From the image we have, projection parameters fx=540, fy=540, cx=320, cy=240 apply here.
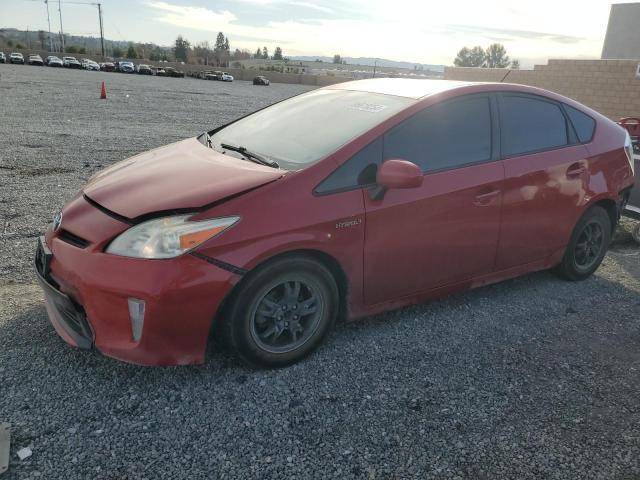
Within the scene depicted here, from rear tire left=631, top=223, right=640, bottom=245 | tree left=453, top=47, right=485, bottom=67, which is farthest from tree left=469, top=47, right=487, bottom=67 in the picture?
rear tire left=631, top=223, right=640, bottom=245

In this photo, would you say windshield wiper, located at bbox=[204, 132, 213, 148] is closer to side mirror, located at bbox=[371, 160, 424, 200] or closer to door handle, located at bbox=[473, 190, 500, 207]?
side mirror, located at bbox=[371, 160, 424, 200]

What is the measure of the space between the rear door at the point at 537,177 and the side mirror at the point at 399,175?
103cm

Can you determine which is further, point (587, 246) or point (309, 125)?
point (587, 246)

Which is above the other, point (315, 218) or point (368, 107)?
point (368, 107)

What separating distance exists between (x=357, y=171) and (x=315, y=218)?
433mm

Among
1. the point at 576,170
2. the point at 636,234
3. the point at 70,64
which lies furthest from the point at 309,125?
the point at 70,64

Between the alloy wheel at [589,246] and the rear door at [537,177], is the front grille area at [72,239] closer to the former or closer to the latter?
the rear door at [537,177]

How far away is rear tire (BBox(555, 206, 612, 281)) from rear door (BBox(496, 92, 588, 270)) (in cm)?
19

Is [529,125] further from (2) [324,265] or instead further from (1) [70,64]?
(1) [70,64]

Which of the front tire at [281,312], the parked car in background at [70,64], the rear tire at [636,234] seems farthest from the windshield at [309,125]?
the parked car in background at [70,64]

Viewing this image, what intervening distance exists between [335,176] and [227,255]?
0.81m

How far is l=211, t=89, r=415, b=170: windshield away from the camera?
3.38m

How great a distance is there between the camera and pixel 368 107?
12.1 ft

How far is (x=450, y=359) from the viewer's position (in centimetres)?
343
